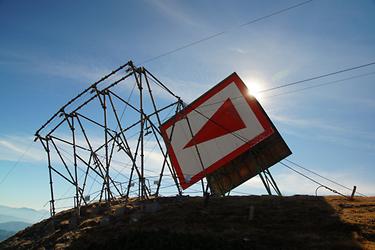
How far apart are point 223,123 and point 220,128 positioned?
550 mm

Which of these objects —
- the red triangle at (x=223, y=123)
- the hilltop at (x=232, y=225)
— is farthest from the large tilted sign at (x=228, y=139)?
Result: the hilltop at (x=232, y=225)

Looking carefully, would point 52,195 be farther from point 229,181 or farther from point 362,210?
point 362,210

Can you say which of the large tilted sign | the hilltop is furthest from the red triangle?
the hilltop

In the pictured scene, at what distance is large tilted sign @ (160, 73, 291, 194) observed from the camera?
1036 inches

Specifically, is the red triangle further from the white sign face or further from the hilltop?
the hilltop

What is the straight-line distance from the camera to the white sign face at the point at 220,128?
2638cm

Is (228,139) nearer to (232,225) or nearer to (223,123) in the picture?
(223,123)

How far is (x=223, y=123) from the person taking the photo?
2772cm

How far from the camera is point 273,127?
25672mm

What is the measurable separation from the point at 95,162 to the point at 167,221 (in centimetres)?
1358

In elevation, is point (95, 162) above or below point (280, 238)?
above

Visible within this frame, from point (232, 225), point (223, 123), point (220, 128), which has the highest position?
point (223, 123)

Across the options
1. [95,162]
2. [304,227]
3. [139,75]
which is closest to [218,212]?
[304,227]

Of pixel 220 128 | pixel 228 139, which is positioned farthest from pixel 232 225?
pixel 220 128
